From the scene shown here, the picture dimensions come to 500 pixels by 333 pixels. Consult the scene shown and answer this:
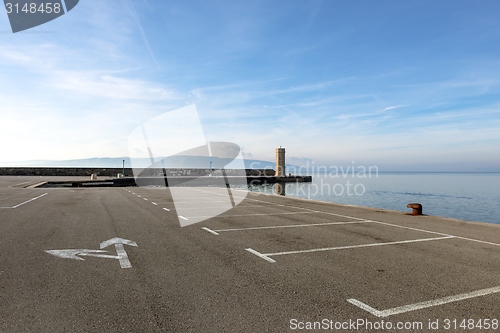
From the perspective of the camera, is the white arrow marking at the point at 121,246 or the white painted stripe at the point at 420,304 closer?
the white painted stripe at the point at 420,304

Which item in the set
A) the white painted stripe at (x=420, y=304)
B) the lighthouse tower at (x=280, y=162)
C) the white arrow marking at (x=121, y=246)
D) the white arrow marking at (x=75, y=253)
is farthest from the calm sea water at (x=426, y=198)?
the white arrow marking at (x=75, y=253)

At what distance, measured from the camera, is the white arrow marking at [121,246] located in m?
6.69

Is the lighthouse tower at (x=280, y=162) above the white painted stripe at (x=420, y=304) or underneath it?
above

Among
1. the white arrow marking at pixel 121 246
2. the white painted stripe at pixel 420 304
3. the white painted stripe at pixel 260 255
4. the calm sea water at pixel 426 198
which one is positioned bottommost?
the calm sea water at pixel 426 198

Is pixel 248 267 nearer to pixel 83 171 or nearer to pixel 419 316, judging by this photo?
pixel 419 316

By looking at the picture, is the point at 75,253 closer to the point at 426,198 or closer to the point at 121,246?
the point at 121,246

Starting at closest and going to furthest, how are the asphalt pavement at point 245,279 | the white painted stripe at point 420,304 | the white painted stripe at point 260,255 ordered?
the asphalt pavement at point 245,279 < the white painted stripe at point 420,304 < the white painted stripe at point 260,255

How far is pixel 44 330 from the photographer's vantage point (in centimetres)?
386

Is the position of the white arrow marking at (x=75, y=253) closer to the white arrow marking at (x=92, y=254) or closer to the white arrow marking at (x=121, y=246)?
the white arrow marking at (x=92, y=254)

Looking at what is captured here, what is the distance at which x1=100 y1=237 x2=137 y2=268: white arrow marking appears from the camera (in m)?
6.69

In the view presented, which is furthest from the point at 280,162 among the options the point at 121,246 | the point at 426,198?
the point at 121,246

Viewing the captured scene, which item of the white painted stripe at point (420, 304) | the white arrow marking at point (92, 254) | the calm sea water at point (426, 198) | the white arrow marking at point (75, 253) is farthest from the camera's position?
the calm sea water at point (426, 198)

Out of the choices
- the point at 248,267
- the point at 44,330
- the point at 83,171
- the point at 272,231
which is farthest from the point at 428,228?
the point at 83,171

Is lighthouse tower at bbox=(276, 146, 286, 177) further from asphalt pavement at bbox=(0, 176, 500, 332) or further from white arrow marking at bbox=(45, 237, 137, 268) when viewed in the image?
white arrow marking at bbox=(45, 237, 137, 268)
